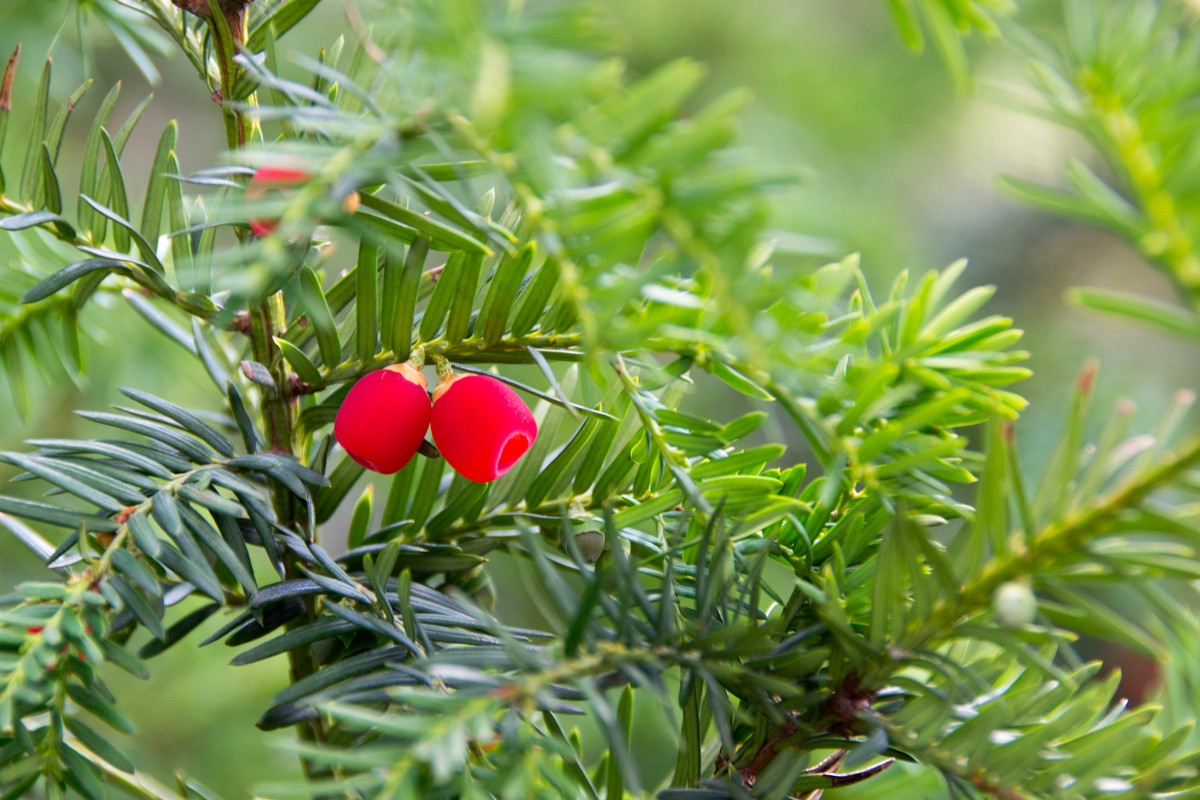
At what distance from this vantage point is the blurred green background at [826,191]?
0.75 meters

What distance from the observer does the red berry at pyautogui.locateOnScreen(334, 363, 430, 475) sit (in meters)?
0.25

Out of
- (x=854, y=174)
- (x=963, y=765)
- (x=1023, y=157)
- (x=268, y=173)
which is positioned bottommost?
(x=963, y=765)

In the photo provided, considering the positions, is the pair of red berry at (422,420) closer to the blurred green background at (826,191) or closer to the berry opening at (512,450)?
the berry opening at (512,450)

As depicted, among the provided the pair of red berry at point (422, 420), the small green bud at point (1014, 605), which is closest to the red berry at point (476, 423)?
the pair of red berry at point (422, 420)

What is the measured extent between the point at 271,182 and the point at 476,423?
10cm

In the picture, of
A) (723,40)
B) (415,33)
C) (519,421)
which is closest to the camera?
(415,33)

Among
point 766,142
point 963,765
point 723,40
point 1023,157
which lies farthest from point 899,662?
point 1023,157

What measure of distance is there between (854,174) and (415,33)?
155 cm

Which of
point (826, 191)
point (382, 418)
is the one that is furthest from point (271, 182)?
point (826, 191)

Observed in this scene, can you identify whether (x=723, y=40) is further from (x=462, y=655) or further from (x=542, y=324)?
(x=462, y=655)

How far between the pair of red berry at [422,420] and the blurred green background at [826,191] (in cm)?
47

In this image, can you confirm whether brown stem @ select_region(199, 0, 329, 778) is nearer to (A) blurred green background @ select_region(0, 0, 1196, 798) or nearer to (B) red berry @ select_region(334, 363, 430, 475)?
(B) red berry @ select_region(334, 363, 430, 475)

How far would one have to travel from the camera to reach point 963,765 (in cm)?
21

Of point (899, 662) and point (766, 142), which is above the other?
point (766, 142)
